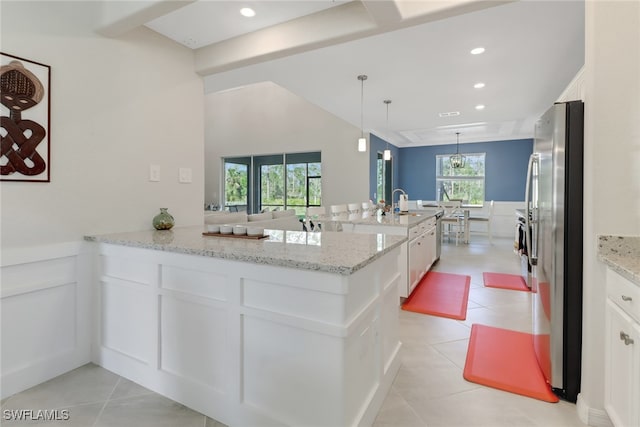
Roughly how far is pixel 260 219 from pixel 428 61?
3078mm

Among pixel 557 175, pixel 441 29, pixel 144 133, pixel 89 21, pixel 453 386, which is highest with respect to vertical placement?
pixel 441 29

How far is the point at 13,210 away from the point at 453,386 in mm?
2767

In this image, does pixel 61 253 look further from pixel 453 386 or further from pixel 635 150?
pixel 635 150

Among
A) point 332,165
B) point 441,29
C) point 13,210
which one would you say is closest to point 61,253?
point 13,210

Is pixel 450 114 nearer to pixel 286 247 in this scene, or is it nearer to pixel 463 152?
pixel 463 152

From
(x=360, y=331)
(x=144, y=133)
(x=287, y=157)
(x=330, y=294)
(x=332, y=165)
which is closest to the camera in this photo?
(x=330, y=294)

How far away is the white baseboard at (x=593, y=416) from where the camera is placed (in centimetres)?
156

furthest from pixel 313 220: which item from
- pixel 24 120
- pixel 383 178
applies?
pixel 383 178

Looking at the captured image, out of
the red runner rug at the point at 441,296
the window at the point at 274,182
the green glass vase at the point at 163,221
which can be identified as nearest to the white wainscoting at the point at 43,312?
the green glass vase at the point at 163,221

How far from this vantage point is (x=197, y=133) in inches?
109

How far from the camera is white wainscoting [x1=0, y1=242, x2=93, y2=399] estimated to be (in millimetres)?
1771

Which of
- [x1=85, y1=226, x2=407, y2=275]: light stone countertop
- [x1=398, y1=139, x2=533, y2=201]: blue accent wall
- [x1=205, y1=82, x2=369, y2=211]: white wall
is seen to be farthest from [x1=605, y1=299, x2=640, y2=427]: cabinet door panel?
[x1=398, y1=139, x2=533, y2=201]: blue accent wall

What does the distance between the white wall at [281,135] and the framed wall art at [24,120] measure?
5877 mm

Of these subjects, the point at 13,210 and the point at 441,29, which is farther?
the point at 441,29
